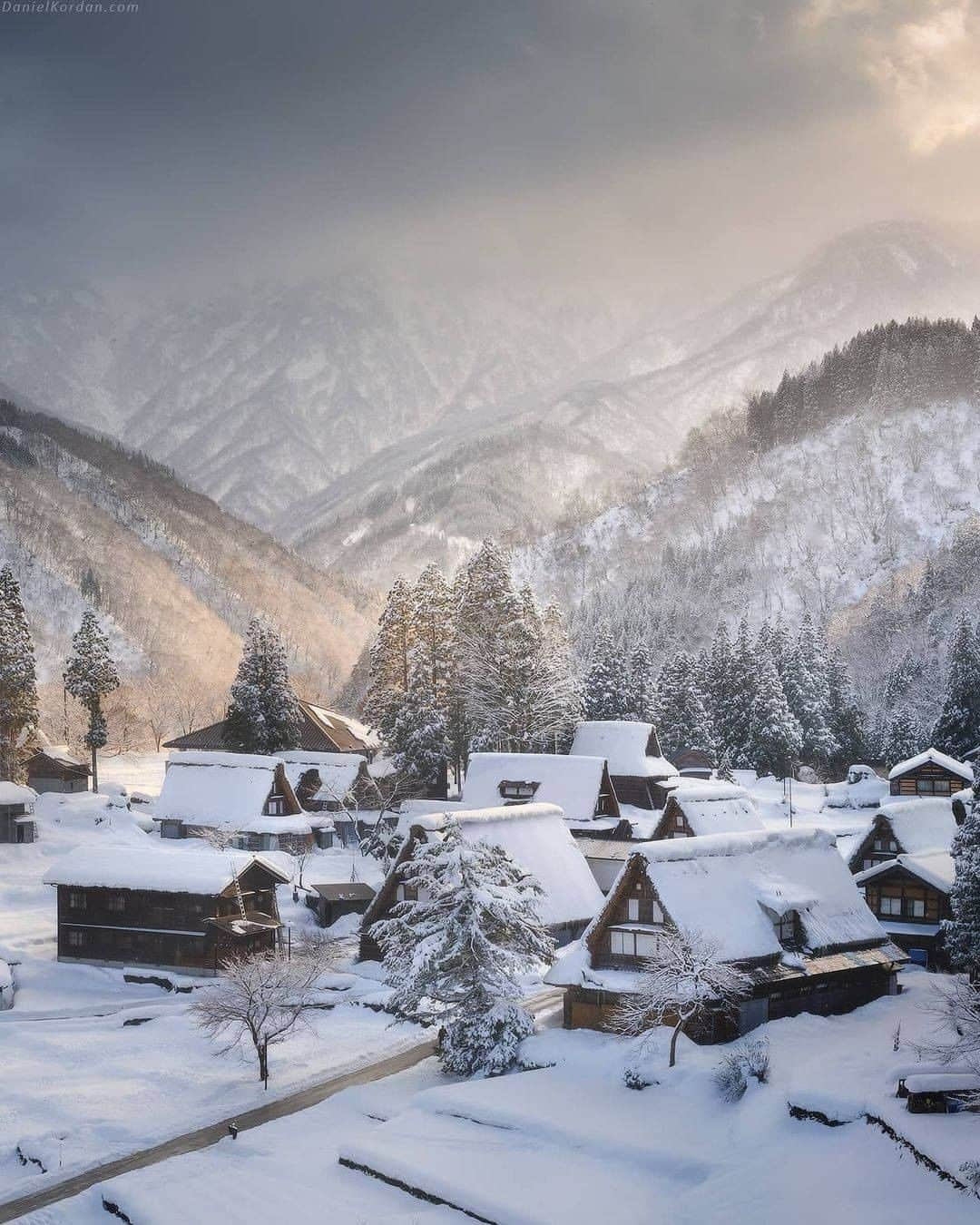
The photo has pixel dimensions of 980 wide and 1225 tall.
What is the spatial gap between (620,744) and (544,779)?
1277 centimetres

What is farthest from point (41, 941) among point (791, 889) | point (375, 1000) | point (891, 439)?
point (891, 439)

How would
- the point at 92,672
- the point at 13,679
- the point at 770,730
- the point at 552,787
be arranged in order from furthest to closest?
1. the point at 770,730
2. the point at 92,672
3. the point at 13,679
4. the point at 552,787

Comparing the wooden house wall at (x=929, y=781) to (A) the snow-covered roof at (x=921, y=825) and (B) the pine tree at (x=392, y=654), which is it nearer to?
(A) the snow-covered roof at (x=921, y=825)

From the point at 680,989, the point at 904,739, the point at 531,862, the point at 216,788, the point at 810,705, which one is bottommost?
the point at 680,989

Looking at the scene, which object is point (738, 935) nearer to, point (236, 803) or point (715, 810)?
point (715, 810)

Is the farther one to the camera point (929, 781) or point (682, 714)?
point (682, 714)

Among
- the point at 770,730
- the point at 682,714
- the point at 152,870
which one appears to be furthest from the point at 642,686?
the point at 152,870

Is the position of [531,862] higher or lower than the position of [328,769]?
lower

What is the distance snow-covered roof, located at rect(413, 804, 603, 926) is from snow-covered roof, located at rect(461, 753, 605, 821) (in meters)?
10.9

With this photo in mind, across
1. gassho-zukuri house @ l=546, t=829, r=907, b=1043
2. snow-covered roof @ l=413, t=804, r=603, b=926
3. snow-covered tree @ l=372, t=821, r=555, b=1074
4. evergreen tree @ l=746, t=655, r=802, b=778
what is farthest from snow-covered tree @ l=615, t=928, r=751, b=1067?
evergreen tree @ l=746, t=655, r=802, b=778

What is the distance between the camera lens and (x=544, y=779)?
5731 cm

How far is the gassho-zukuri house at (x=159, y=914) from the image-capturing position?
43.9 m

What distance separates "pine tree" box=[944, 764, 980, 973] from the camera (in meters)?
30.5

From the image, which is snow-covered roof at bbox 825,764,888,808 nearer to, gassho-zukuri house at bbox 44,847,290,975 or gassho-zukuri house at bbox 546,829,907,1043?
gassho-zukuri house at bbox 546,829,907,1043
